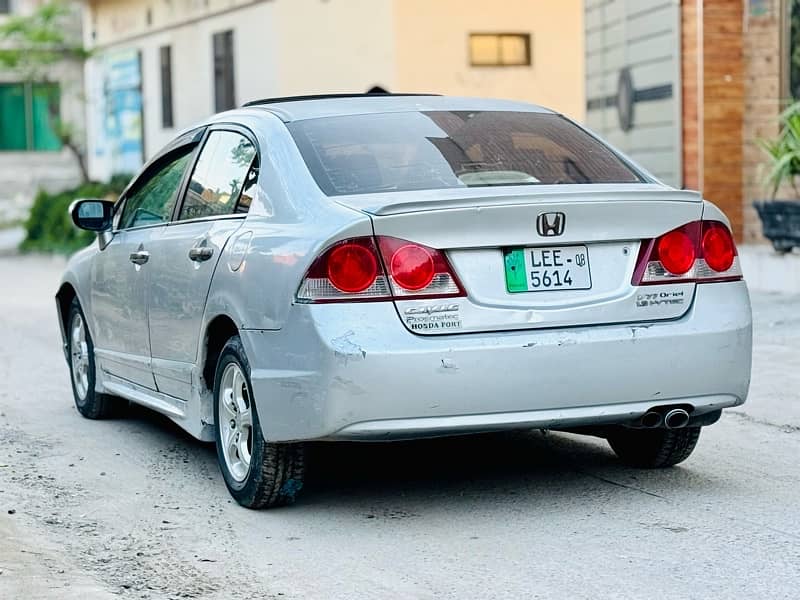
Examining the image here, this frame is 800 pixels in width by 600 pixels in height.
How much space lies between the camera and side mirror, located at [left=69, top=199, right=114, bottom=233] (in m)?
7.95

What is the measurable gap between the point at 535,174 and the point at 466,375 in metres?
1.08

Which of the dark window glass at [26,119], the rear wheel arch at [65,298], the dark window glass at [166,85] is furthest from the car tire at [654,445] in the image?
the dark window glass at [26,119]

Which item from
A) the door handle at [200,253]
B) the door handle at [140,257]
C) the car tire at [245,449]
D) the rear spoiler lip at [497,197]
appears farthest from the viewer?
the door handle at [140,257]

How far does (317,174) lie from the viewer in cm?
599

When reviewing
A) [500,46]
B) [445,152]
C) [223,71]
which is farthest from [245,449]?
[223,71]

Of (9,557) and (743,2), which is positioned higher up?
(743,2)

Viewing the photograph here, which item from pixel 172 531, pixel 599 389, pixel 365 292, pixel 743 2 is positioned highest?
pixel 743 2

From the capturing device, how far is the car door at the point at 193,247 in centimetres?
638

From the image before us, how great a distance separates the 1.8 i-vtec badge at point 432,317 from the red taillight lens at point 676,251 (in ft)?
2.79

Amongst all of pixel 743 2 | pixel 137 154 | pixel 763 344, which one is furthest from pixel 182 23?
pixel 763 344

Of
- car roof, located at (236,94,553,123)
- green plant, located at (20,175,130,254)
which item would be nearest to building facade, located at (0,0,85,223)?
green plant, located at (20,175,130,254)

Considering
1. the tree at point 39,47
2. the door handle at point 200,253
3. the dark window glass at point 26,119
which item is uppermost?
the tree at point 39,47

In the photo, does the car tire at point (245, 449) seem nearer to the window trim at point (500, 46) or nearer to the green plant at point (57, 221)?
the window trim at point (500, 46)

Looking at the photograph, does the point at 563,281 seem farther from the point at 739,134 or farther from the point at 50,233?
the point at 50,233
